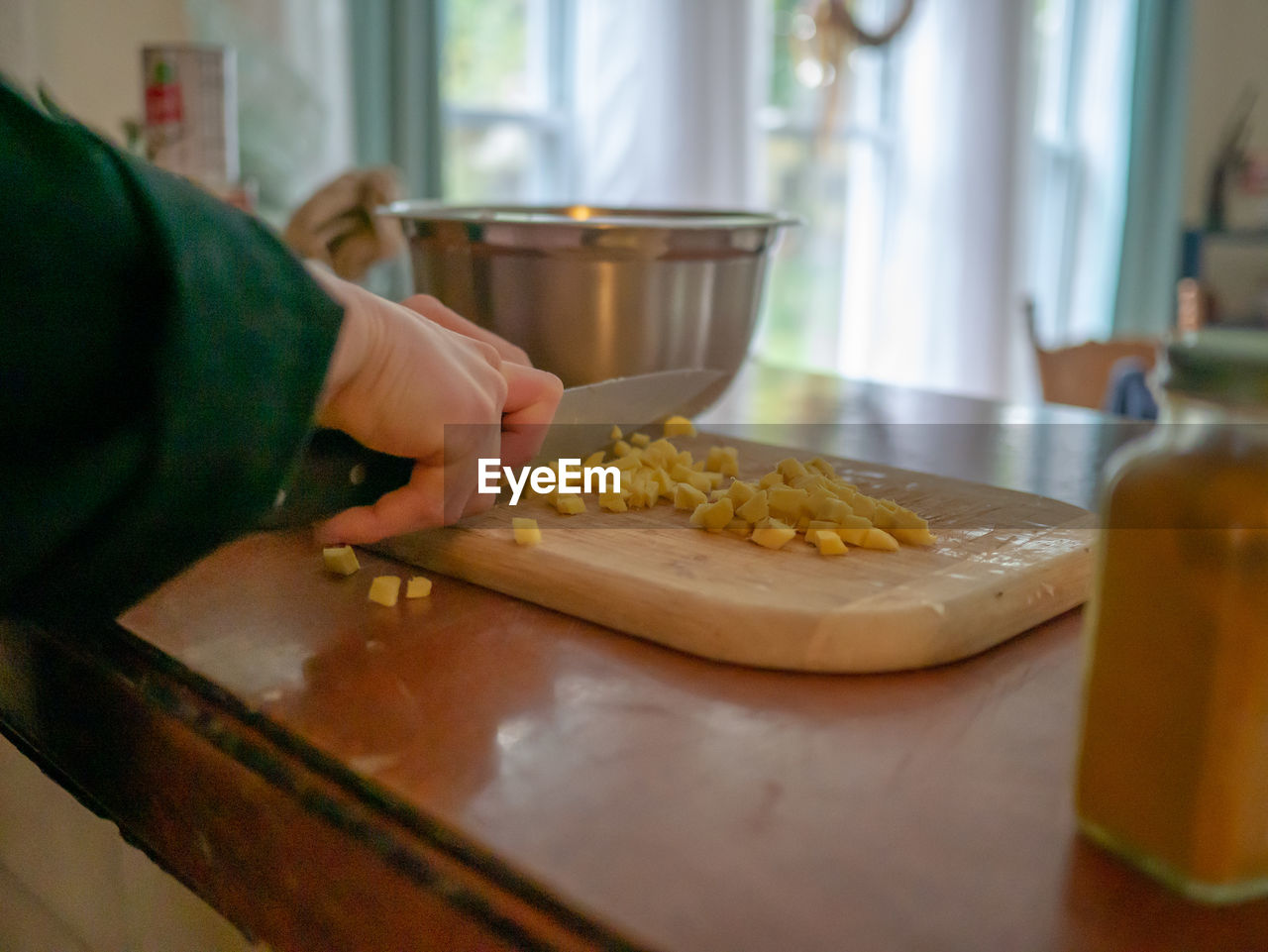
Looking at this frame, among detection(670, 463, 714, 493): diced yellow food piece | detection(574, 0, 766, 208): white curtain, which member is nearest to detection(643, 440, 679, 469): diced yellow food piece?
detection(670, 463, 714, 493): diced yellow food piece

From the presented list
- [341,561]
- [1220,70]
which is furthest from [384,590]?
[1220,70]

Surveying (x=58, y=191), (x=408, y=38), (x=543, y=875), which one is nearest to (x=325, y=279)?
(x=58, y=191)

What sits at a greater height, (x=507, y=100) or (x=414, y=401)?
(x=507, y=100)

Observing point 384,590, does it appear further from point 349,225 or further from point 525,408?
point 349,225

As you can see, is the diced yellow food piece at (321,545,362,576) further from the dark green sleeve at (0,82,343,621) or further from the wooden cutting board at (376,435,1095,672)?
the dark green sleeve at (0,82,343,621)

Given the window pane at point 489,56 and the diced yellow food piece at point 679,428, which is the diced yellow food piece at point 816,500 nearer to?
the diced yellow food piece at point 679,428

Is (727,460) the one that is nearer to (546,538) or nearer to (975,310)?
(546,538)

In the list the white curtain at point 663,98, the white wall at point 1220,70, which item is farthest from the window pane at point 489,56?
the white wall at point 1220,70
